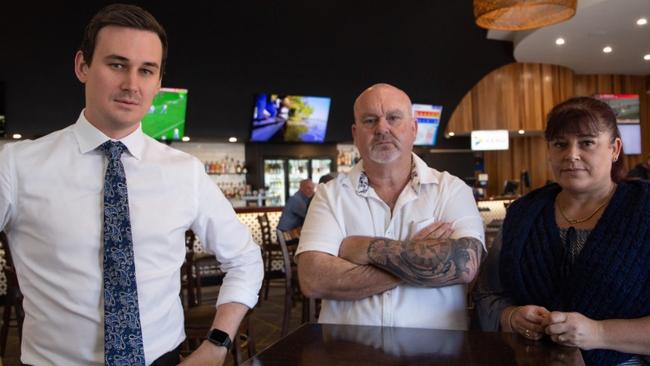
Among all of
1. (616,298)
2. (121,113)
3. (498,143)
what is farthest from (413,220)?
(498,143)

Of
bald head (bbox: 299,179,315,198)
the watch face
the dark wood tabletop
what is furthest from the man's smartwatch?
bald head (bbox: 299,179,315,198)

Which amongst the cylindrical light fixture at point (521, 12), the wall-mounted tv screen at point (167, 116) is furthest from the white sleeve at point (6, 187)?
the wall-mounted tv screen at point (167, 116)

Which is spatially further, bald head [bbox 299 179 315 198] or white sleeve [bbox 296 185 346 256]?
bald head [bbox 299 179 315 198]

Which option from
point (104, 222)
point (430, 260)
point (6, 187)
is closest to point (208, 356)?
point (104, 222)

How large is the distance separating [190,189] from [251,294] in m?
0.35

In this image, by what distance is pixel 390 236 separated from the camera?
1968 millimetres

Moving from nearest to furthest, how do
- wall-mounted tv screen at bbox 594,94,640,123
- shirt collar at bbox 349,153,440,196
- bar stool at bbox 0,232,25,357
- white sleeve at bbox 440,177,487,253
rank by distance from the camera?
1. white sleeve at bbox 440,177,487,253
2. shirt collar at bbox 349,153,440,196
3. bar stool at bbox 0,232,25,357
4. wall-mounted tv screen at bbox 594,94,640,123

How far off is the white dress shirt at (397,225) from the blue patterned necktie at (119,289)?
77 centimetres

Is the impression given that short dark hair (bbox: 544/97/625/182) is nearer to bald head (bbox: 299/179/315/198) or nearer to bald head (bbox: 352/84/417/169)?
bald head (bbox: 352/84/417/169)

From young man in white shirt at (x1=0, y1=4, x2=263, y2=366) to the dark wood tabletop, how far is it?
231mm

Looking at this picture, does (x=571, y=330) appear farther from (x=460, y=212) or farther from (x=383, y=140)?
(x=383, y=140)

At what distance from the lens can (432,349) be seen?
130 centimetres

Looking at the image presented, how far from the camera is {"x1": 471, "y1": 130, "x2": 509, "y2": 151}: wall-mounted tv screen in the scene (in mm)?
10562

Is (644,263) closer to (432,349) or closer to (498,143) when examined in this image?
(432,349)
